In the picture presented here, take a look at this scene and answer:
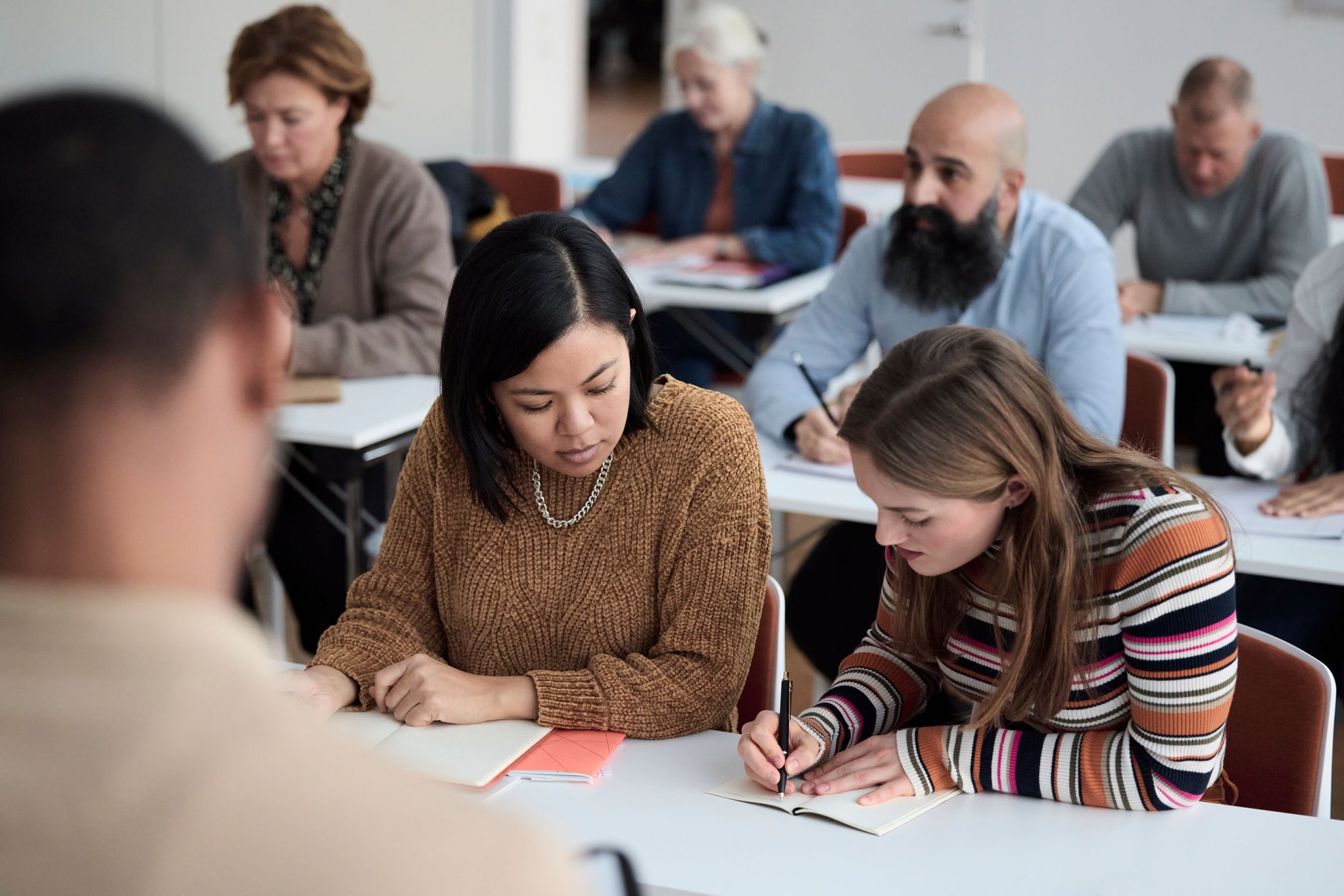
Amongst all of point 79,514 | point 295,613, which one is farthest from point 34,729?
point 295,613

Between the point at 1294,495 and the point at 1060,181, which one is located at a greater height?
the point at 1060,181

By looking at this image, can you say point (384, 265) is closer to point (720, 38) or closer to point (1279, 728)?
point (720, 38)

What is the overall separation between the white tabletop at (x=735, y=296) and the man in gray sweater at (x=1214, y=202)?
897mm

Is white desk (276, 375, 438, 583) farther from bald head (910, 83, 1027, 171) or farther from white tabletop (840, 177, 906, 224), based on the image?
white tabletop (840, 177, 906, 224)

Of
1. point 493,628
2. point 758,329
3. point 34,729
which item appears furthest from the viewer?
point 758,329

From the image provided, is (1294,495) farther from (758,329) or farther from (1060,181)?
(1060,181)

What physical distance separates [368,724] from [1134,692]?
88 cm

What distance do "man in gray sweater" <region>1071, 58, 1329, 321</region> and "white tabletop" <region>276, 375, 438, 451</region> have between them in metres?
2.03

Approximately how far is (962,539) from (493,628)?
25.0 inches

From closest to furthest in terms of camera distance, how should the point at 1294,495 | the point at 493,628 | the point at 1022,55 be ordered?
the point at 493,628 → the point at 1294,495 → the point at 1022,55

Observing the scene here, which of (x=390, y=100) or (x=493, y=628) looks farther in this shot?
(x=390, y=100)

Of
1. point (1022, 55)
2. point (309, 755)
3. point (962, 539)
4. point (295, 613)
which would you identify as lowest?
point (295, 613)

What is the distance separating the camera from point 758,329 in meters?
3.75

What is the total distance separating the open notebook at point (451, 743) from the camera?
1.49 m
